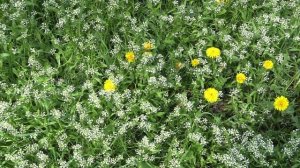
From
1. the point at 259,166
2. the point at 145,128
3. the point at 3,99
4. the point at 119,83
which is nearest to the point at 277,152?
the point at 259,166

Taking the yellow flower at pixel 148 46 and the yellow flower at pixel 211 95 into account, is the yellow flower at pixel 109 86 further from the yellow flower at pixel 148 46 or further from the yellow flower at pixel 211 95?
the yellow flower at pixel 211 95

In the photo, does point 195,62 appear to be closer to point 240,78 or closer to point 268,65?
point 240,78

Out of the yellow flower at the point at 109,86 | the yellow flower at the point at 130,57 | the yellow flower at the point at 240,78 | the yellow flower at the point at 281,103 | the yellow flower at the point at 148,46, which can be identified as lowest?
the yellow flower at the point at 281,103

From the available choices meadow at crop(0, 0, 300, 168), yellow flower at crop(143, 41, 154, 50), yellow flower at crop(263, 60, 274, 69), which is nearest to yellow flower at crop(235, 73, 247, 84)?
meadow at crop(0, 0, 300, 168)

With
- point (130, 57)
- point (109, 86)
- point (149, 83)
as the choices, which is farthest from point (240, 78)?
point (109, 86)

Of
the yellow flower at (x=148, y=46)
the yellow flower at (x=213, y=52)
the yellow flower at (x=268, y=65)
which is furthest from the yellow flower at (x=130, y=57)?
the yellow flower at (x=268, y=65)

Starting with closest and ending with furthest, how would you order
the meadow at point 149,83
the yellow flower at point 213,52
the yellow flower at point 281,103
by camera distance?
the meadow at point 149,83
the yellow flower at point 281,103
the yellow flower at point 213,52

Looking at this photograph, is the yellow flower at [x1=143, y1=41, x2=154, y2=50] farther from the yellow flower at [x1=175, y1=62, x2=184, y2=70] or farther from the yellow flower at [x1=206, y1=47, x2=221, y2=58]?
the yellow flower at [x1=206, y1=47, x2=221, y2=58]

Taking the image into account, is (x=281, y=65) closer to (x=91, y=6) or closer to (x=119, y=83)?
(x=119, y=83)
